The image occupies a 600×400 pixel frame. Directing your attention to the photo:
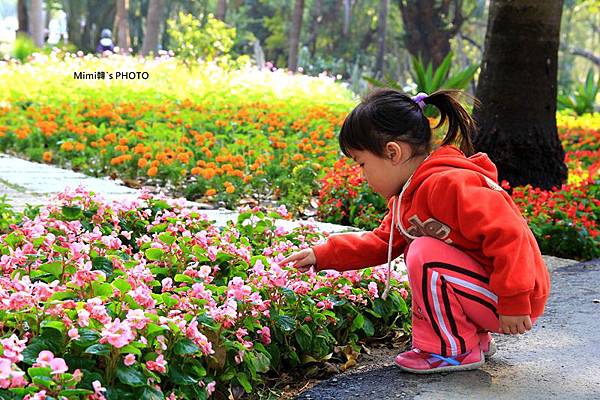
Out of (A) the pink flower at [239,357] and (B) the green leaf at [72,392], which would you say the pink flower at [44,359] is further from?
(A) the pink flower at [239,357]

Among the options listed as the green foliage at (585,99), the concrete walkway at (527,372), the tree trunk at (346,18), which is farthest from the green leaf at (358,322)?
the tree trunk at (346,18)

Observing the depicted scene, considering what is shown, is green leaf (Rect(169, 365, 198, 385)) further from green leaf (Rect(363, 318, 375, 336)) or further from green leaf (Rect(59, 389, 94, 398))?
green leaf (Rect(363, 318, 375, 336))

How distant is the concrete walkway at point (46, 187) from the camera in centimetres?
497

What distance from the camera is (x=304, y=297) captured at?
2.84m

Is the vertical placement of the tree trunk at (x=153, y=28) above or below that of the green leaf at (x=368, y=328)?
below

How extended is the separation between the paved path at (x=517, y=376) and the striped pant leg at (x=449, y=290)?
0.54 ft

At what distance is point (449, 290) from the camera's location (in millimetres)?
2664

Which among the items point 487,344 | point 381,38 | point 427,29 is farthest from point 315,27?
point 487,344

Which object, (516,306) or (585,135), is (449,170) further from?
(585,135)

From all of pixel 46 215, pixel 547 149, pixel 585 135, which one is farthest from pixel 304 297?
pixel 585 135

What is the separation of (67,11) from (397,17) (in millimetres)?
16643

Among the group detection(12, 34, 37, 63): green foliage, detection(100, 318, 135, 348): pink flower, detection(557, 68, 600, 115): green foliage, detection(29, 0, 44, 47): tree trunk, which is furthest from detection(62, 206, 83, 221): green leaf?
detection(29, 0, 44, 47): tree trunk

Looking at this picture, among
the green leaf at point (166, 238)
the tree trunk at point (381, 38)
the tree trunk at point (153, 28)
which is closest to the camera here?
the green leaf at point (166, 238)

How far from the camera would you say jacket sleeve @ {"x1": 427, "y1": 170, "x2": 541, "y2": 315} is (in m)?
2.51
